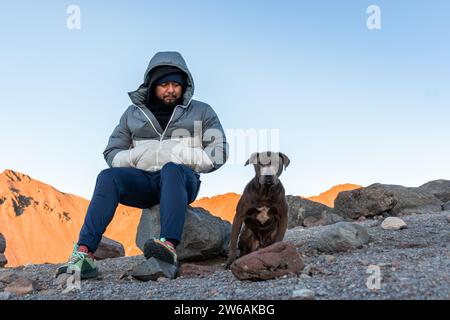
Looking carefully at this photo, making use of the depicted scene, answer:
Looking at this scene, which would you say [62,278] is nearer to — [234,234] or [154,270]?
[154,270]

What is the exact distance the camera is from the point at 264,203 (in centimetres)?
591

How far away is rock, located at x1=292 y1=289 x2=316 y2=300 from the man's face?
3819mm

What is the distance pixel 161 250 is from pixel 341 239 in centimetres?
250

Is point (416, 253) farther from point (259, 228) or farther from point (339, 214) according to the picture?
point (339, 214)

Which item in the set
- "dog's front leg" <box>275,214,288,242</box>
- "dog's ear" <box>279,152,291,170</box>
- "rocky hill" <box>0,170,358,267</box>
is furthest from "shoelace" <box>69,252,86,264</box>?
"rocky hill" <box>0,170,358,267</box>

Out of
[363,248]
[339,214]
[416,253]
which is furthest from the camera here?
[339,214]

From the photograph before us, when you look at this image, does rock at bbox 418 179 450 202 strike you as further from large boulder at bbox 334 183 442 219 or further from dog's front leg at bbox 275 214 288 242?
dog's front leg at bbox 275 214 288 242

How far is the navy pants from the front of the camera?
5.43 meters

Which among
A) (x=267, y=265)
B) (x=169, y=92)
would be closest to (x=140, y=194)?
(x=169, y=92)

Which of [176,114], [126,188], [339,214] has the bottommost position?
[339,214]

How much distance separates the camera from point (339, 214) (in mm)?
13031

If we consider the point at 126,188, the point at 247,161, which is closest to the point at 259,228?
the point at 247,161

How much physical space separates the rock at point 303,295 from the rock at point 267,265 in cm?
94
